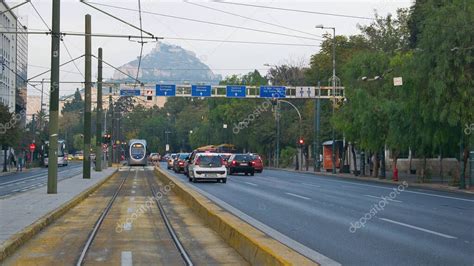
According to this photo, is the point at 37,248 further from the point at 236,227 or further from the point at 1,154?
the point at 1,154

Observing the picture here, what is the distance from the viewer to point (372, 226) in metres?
17.4

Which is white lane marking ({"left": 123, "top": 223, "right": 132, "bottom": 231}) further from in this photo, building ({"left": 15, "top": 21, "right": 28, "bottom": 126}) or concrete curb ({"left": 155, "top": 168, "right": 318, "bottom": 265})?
building ({"left": 15, "top": 21, "right": 28, "bottom": 126})

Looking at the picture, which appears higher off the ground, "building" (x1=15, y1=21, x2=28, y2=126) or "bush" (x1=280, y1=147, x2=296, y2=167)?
"building" (x1=15, y1=21, x2=28, y2=126)

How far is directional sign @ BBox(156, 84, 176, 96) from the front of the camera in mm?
65938

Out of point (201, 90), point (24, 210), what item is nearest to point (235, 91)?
point (201, 90)

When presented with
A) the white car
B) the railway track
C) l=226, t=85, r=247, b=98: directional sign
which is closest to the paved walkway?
the railway track

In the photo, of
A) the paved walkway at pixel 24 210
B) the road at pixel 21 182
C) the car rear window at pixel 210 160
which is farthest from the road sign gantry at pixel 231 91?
the paved walkway at pixel 24 210

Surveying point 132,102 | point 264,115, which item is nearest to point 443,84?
point 264,115

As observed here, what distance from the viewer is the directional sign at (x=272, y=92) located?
Result: 216 ft

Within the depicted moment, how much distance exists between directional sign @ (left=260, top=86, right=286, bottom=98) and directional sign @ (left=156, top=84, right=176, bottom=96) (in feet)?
26.3

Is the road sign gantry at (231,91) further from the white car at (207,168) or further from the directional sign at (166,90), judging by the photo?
the white car at (207,168)

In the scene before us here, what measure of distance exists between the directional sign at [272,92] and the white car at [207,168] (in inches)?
980

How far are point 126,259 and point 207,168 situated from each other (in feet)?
96.7

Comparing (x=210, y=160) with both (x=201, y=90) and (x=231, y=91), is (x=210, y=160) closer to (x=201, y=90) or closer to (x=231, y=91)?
(x=201, y=90)
